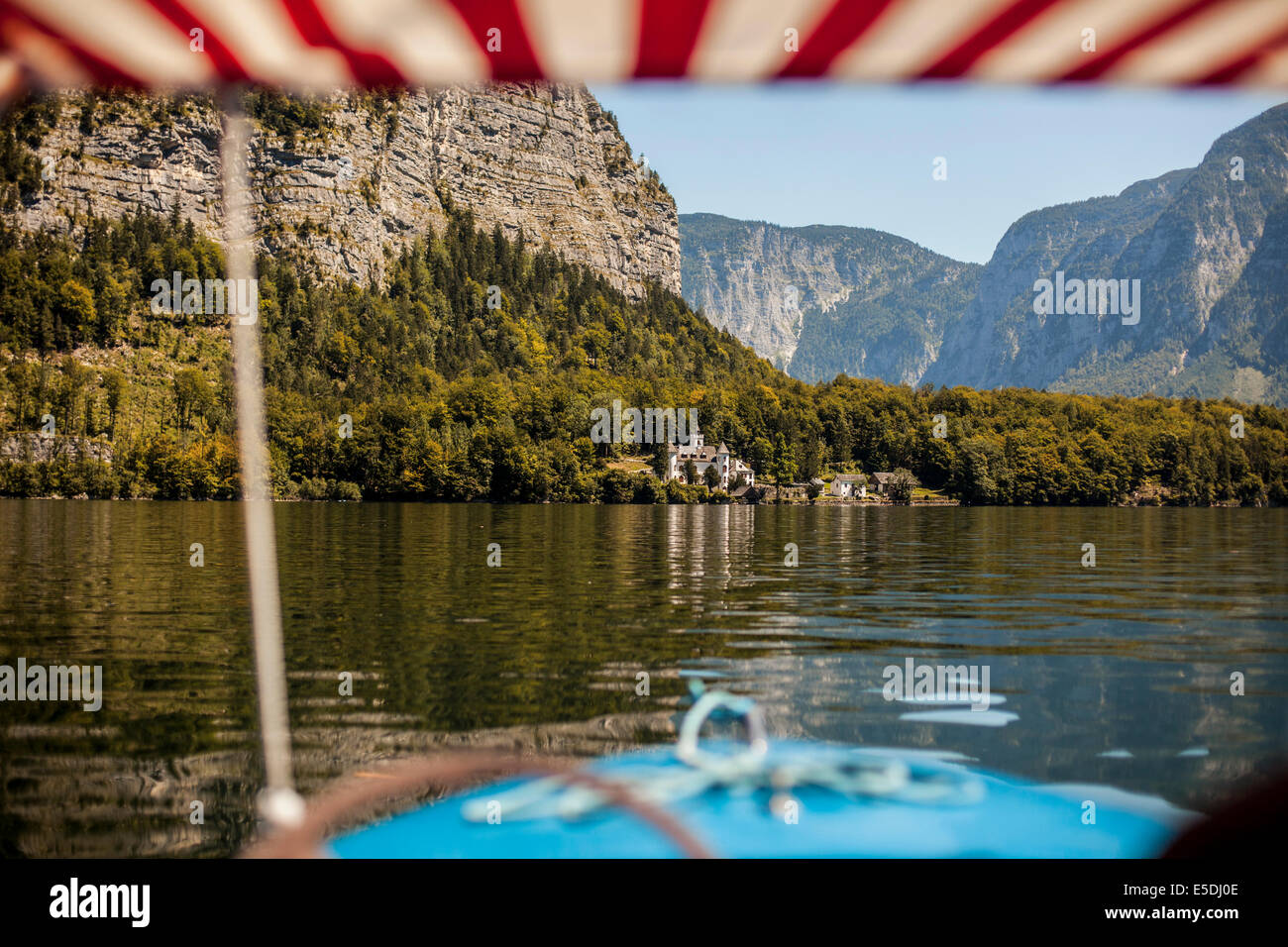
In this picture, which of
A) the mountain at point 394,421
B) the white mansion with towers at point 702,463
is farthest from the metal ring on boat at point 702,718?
the white mansion with towers at point 702,463

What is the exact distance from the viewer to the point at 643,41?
4156 millimetres

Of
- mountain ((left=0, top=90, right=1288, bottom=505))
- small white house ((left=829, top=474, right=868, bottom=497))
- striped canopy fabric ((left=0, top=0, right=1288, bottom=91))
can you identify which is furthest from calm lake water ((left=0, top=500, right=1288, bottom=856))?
small white house ((left=829, top=474, right=868, bottom=497))

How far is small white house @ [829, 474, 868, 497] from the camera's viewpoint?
6777 inches

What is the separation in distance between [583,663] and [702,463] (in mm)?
155014

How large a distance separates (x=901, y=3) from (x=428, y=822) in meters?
5.20

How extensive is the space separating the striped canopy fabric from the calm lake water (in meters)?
6.56

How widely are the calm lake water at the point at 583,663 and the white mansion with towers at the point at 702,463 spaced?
12411 cm

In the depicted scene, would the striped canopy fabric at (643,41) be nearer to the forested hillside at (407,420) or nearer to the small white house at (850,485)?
the forested hillside at (407,420)

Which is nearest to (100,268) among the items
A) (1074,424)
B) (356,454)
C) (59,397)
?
(59,397)

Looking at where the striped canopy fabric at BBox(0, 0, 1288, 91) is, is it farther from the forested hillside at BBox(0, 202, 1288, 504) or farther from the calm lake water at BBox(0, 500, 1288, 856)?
the forested hillside at BBox(0, 202, 1288, 504)

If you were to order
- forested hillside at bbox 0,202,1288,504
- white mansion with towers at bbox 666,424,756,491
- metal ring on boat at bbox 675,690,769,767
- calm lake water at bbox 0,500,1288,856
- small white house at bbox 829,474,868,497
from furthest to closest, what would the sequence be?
small white house at bbox 829,474,868,497, white mansion with towers at bbox 666,424,756,491, forested hillside at bbox 0,202,1288,504, calm lake water at bbox 0,500,1288,856, metal ring on boat at bbox 675,690,769,767

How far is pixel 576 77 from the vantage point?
4.86 m

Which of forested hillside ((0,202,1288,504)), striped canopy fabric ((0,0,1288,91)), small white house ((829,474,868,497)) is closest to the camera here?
striped canopy fabric ((0,0,1288,91))

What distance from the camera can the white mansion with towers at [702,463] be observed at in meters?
166
